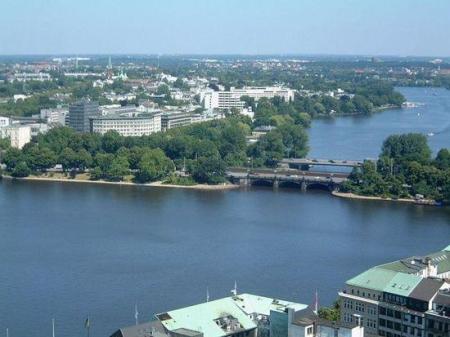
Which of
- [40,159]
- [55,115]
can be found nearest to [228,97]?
[55,115]

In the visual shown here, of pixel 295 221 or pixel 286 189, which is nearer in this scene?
pixel 295 221

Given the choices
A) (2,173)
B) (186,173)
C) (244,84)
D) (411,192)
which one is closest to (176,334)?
(411,192)

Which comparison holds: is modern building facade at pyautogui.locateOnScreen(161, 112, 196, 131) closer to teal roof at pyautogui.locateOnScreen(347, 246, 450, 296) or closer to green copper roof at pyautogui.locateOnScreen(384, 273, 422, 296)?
teal roof at pyautogui.locateOnScreen(347, 246, 450, 296)

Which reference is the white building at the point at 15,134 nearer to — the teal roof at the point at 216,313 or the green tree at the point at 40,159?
the green tree at the point at 40,159

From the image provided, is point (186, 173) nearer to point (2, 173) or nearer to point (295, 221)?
point (2, 173)

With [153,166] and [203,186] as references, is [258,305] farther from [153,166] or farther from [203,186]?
[153,166]

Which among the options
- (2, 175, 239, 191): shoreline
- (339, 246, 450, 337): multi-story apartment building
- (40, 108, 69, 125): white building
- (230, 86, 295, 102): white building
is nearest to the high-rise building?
(40, 108, 69, 125): white building
